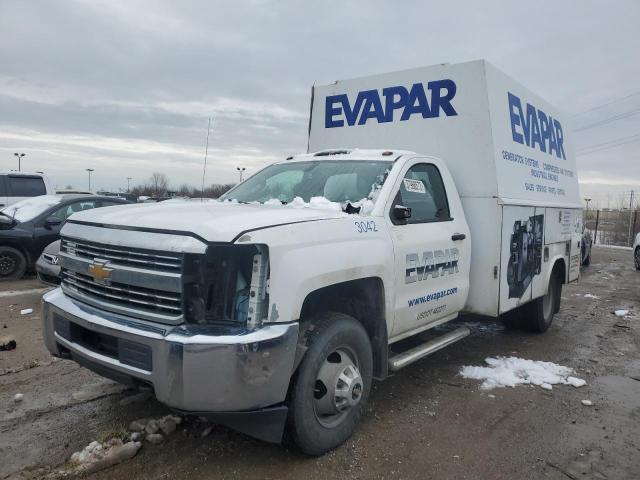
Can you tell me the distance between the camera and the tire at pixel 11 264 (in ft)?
28.8

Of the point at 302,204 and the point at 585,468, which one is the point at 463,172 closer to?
the point at 302,204

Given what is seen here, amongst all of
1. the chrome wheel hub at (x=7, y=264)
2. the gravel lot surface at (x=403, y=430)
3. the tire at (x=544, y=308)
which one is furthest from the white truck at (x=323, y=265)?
the chrome wheel hub at (x=7, y=264)

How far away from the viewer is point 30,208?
934 cm

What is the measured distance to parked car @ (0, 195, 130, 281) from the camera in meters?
8.80

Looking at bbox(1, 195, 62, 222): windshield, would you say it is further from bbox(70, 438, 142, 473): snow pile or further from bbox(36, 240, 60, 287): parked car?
bbox(70, 438, 142, 473): snow pile

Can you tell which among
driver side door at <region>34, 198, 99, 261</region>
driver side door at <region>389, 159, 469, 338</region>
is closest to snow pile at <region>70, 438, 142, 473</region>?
driver side door at <region>389, 159, 469, 338</region>

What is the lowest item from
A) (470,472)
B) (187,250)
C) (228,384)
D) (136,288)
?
(470,472)

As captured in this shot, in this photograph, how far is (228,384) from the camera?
262 cm

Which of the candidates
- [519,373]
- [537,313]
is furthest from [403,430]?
[537,313]

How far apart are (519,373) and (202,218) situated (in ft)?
11.9

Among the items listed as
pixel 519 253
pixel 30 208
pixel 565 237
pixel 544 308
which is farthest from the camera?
pixel 30 208

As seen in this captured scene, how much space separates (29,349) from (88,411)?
6.15 feet

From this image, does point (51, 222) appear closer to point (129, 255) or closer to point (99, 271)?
point (99, 271)

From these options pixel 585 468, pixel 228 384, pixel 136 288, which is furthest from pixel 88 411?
pixel 585 468
